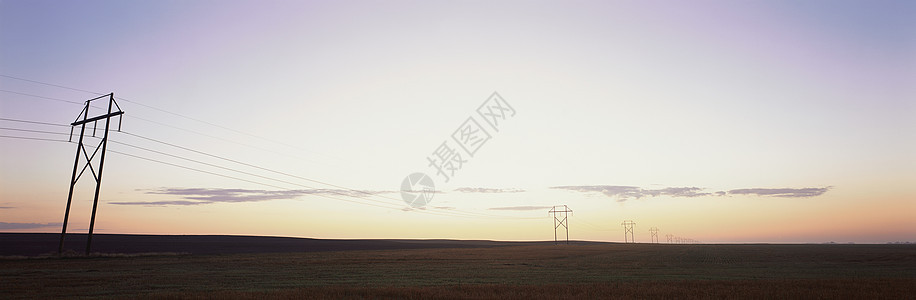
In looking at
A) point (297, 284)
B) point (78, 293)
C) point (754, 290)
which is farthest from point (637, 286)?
point (78, 293)

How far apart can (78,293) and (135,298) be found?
503cm

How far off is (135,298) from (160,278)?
13886mm

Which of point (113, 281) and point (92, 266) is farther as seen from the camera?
point (92, 266)

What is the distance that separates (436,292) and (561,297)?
7.21m

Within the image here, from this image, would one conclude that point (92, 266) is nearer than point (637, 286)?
No

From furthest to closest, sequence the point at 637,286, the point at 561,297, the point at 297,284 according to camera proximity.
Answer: the point at 297,284 → the point at 637,286 → the point at 561,297

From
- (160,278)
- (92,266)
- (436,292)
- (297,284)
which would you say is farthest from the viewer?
(92,266)

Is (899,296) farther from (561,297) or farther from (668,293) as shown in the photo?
(561,297)

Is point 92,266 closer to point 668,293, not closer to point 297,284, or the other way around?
point 297,284

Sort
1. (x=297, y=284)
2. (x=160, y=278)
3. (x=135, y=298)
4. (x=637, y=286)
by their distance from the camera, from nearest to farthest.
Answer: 1. (x=135, y=298)
2. (x=637, y=286)
3. (x=297, y=284)
4. (x=160, y=278)

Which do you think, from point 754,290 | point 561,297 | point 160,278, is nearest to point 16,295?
point 160,278

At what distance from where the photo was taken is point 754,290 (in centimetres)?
3183

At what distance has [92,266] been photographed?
49.3 metres

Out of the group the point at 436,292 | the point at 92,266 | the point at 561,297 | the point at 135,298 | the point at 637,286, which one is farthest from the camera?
the point at 92,266
